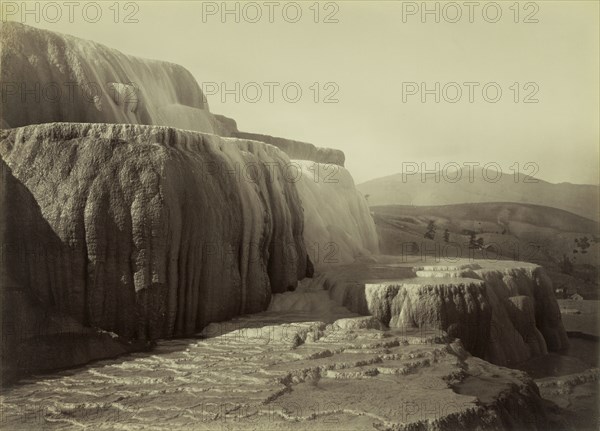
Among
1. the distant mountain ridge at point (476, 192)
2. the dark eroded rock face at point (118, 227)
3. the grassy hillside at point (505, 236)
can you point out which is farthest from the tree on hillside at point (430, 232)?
the dark eroded rock face at point (118, 227)

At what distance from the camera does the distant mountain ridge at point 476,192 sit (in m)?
27.2

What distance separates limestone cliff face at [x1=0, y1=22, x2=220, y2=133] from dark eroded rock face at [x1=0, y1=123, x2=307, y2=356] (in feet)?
6.02

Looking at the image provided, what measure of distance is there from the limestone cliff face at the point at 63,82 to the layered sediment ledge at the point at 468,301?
17.1 ft

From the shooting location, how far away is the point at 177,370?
6.77 meters

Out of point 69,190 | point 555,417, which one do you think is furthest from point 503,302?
point 69,190

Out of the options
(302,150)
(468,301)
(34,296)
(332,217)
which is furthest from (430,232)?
(34,296)

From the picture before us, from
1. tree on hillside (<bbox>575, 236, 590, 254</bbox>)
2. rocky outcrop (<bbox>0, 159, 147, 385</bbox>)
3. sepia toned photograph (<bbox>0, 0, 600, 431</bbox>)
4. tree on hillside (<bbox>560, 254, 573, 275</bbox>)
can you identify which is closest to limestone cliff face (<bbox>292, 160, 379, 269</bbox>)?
sepia toned photograph (<bbox>0, 0, 600, 431</bbox>)

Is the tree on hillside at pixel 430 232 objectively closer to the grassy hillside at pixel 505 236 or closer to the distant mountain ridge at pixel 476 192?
the grassy hillside at pixel 505 236

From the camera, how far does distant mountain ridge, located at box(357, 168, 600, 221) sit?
27.2m

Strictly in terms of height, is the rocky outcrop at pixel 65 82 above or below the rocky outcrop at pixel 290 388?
above

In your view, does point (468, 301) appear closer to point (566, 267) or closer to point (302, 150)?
point (302, 150)

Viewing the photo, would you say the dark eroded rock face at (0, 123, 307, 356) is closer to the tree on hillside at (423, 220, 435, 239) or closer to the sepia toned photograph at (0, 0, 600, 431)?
the sepia toned photograph at (0, 0, 600, 431)

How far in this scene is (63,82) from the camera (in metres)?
10.7

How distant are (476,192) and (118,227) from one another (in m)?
30.5
